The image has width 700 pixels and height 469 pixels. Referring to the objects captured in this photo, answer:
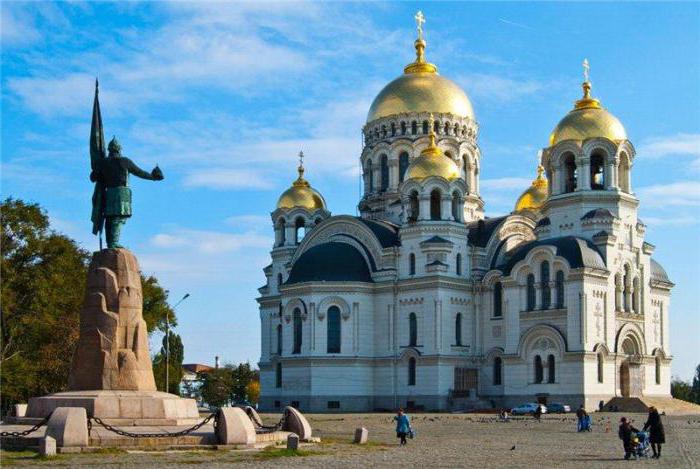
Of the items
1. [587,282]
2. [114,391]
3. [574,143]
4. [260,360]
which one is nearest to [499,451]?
[114,391]

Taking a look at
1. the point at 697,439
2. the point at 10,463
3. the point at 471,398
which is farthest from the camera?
the point at 471,398

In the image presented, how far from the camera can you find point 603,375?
179 feet

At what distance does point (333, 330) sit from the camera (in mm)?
60594

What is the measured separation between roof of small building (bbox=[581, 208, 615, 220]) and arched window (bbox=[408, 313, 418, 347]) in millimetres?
10774

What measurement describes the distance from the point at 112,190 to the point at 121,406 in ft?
17.7

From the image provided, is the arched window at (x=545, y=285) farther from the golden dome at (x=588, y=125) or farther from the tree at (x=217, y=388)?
the tree at (x=217, y=388)

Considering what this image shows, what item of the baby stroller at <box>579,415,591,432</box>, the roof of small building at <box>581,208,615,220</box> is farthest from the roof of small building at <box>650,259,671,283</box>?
the baby stroller at <box>579,415,591,432</box>

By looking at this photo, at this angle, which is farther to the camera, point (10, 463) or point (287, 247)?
point (287, 247)

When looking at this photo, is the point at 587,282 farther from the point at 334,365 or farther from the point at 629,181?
the point at 334,365

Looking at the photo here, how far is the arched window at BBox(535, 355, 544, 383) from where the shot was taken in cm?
5565

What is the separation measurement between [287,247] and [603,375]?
23692 mm

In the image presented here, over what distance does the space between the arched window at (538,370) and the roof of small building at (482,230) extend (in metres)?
8.19

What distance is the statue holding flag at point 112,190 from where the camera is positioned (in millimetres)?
25766

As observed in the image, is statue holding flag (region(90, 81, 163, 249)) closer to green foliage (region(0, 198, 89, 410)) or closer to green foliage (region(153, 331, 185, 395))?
green foliage (region(0, 198, 89, 410))
